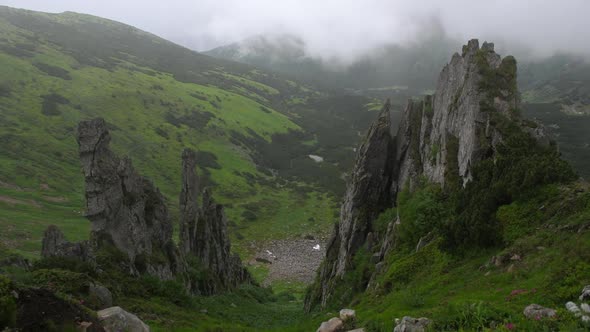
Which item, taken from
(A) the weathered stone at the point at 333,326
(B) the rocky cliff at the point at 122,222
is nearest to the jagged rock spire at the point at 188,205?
(B) the rocky cliff at the point at 122,222

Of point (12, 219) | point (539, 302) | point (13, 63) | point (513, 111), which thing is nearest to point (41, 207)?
point (12, 219)

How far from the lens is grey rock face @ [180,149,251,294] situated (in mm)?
49031

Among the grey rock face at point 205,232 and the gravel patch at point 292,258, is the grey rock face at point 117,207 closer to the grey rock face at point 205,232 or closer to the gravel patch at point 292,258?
the grey rock face at point 205,232

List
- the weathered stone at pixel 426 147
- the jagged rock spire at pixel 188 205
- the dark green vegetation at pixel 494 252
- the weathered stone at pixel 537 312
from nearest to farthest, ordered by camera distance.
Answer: the weathered stone at pixel 537 312 < the dark green vegetation at pixel 494 252 < the weathered stone at pixel 426 147 < the jagged rock spire at pixel 188 205

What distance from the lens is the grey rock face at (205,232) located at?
49.0 m

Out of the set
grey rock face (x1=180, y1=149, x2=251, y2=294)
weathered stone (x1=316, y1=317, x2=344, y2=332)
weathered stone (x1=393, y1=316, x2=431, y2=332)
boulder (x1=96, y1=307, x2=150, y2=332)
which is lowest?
grey rock face (x1=180, y1=149, x2=251, y2=294)

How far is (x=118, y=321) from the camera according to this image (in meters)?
13.4

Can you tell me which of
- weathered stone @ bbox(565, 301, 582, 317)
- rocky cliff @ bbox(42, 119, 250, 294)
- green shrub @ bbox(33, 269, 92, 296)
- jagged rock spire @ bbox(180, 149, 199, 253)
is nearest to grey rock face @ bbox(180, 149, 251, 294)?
jagged rock spire @ bbox(180, 149, 199, 253)

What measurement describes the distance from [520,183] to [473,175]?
374 cm

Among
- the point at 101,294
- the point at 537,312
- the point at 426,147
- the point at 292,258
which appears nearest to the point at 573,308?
the point at 537,312

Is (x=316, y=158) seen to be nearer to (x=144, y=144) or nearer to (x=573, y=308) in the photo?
(x=144, y=144)

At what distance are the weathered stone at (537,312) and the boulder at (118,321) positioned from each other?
12.1 meters

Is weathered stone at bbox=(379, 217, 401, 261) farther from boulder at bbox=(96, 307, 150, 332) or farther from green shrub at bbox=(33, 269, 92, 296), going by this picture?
green shrub at bbox=(33, 269, 92, 296)

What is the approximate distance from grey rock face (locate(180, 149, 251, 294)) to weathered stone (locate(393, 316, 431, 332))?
111 ft
